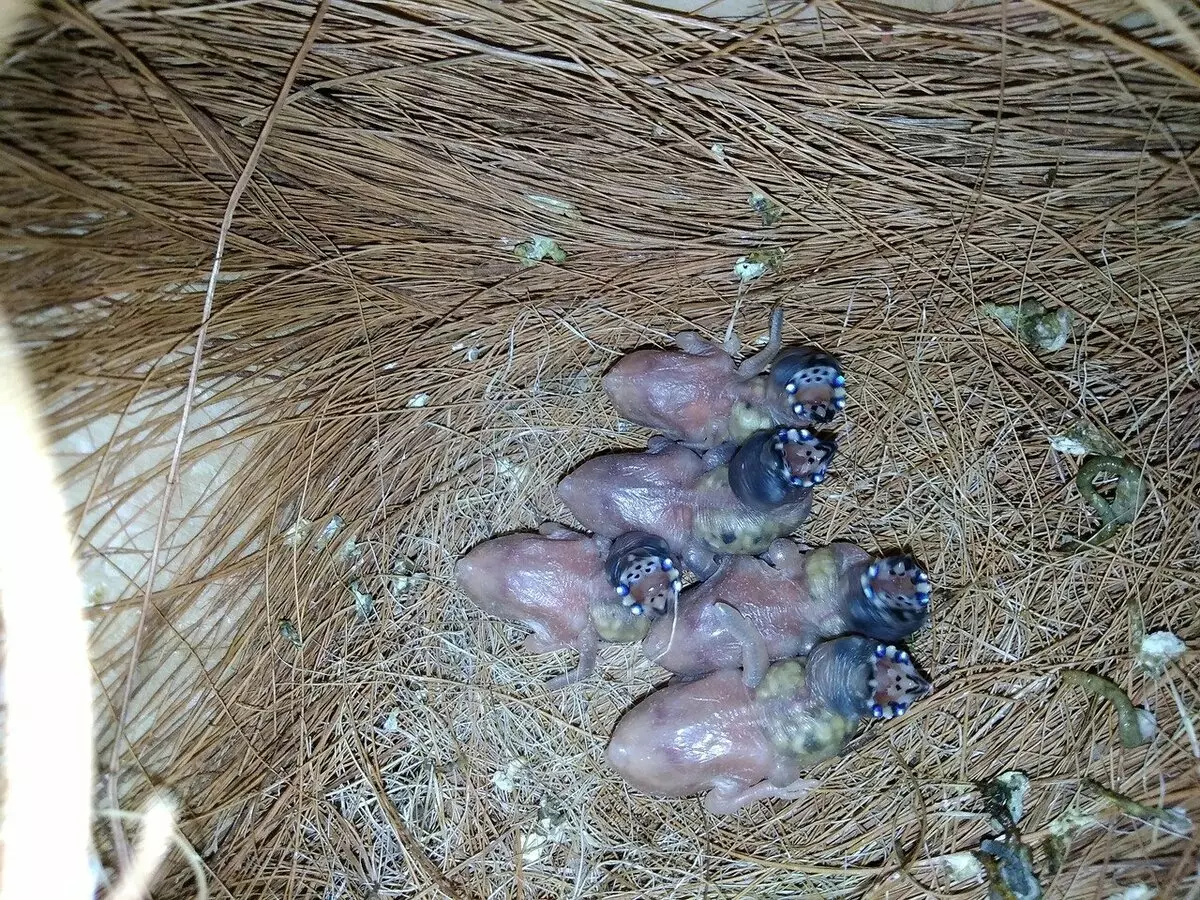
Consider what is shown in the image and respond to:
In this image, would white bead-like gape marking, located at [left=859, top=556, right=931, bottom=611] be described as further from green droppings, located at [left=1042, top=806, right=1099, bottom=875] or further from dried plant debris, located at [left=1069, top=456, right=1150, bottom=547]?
green droppings, located at [left=1042, top=806, right=1099, bottom=875]

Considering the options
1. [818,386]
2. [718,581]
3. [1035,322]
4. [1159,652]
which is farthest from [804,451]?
[1159,652]

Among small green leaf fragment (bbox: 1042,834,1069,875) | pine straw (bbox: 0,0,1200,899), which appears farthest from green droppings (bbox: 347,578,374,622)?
small green leaf fragment (bbox: 1042,834,1069,875)

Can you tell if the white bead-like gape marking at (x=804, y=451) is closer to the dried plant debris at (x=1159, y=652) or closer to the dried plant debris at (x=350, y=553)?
the dried plant debris at (x=1159, y=652)

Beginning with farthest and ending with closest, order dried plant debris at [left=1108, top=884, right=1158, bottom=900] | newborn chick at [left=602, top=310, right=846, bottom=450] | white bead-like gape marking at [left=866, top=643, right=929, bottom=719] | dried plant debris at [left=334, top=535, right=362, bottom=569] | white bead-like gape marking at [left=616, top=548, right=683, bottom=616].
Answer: dried plant debris at [left=334, top=535, right=362, bottom=569], newborn chick at [left=602, top=310, right=846, bottom=450], white bead-like gape marking at [left=616, top=548, right=683, bottom=616], dried plant debris at [left=1108, top=884, right=1158, bottom=900], white bead-like gape marking at [left=866, top=643, right=929, bottom=719]

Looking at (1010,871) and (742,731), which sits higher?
(742,731)

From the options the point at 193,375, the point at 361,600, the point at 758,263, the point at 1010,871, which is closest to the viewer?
the point at 193,375

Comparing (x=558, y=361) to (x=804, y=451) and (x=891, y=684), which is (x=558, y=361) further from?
(x=891, y=684)

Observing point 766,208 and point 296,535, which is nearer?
point 766,208

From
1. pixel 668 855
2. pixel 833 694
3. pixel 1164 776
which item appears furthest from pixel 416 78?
pixel 1164 776
